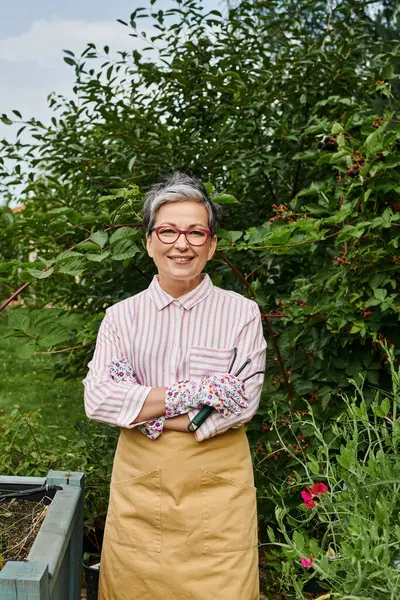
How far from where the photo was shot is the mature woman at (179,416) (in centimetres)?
193

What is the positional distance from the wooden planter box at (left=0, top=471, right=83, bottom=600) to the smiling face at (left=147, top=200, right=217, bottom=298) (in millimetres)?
750

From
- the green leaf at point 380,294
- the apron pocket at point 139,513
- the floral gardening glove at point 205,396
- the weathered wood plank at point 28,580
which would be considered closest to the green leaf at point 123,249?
the floral gardening glove at point 205,396

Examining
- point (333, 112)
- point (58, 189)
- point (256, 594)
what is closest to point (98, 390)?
point (256, 594)

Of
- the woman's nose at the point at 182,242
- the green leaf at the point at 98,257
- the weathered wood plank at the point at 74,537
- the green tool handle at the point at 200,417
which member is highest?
the woman's nose at the point at 182,242

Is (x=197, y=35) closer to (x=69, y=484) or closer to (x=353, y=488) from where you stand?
(x=69, y=484)

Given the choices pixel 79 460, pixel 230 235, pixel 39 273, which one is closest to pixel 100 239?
pixel 39 273

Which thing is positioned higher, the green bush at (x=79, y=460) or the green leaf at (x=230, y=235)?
the green leaf at (x=230, y=235)

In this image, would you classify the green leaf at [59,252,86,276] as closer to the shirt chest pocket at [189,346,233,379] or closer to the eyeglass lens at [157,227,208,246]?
the eyeglass lens at [157,227,208,246]

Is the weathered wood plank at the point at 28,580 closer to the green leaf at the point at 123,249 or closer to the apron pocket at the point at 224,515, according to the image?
the apron pocket at the point at 224,515

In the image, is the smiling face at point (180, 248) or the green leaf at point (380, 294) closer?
the smiling face at point (180, 248)

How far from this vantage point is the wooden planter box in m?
1.65

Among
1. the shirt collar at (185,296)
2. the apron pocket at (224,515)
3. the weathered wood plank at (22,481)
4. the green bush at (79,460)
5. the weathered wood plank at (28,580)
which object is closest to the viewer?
the weathered wood plank at (28,580)

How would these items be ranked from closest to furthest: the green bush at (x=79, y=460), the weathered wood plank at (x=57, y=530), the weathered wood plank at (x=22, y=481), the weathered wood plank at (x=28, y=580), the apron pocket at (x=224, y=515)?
the weathered wood plank at (x=28, y=580)
the weathered wood plank at (x=57, y=530)
the apron pocket at (x=224, y=515)
the weathered wood plank at (x=22, y=481)
the green bush at (x=79, y=460)

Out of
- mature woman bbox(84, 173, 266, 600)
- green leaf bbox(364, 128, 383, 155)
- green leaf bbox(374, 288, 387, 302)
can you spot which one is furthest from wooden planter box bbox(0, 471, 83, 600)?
green leaf bbox(364, 128, 383, 155)
